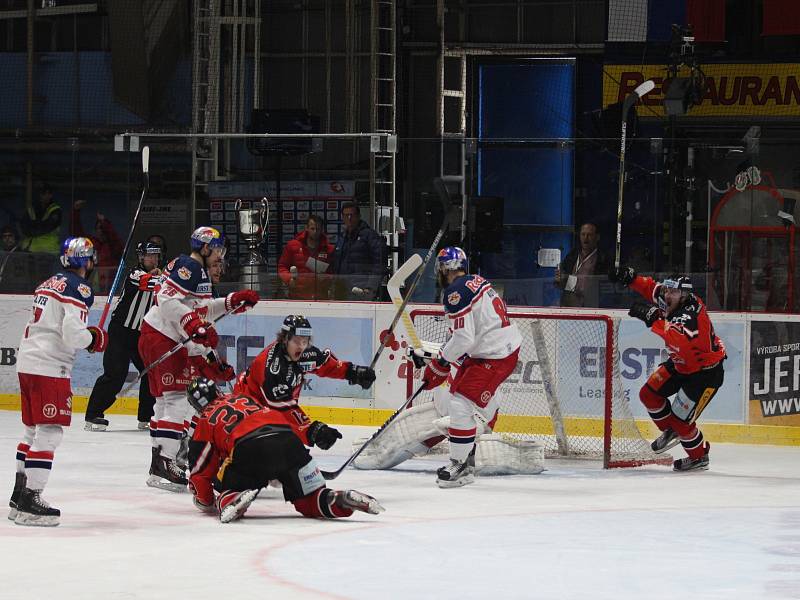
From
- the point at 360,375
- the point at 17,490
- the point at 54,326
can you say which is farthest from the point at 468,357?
the point at 17,490

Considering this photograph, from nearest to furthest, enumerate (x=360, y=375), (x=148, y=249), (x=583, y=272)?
(x=360, y=375) → (x=148, y=249) → (x=583, y=272)

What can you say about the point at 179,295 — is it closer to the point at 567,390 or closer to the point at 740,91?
the point at 567,390

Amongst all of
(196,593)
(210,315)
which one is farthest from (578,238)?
(196,593)

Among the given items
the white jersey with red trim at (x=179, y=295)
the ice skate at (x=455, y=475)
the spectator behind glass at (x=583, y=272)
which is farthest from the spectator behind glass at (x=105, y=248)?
the ice skate at (x=455, y=475)

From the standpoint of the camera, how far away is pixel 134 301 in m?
10.5

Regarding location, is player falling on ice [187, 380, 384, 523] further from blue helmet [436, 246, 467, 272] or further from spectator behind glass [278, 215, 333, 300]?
spectator behind glass [278, 215, 333, 300]

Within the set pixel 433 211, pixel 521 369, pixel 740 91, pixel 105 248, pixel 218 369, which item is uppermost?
Answer: pixel 740 91

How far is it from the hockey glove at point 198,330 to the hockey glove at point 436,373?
3.90 ft

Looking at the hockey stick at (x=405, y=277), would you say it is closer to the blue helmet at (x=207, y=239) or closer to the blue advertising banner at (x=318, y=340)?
the blue helmet at (x=207, y=239)

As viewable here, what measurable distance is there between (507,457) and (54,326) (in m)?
3.04

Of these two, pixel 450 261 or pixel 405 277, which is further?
pixel 405 277

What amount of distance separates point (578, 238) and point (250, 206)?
8.13 feet

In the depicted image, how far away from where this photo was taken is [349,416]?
10.8 meters

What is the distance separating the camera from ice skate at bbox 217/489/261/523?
648 cm
